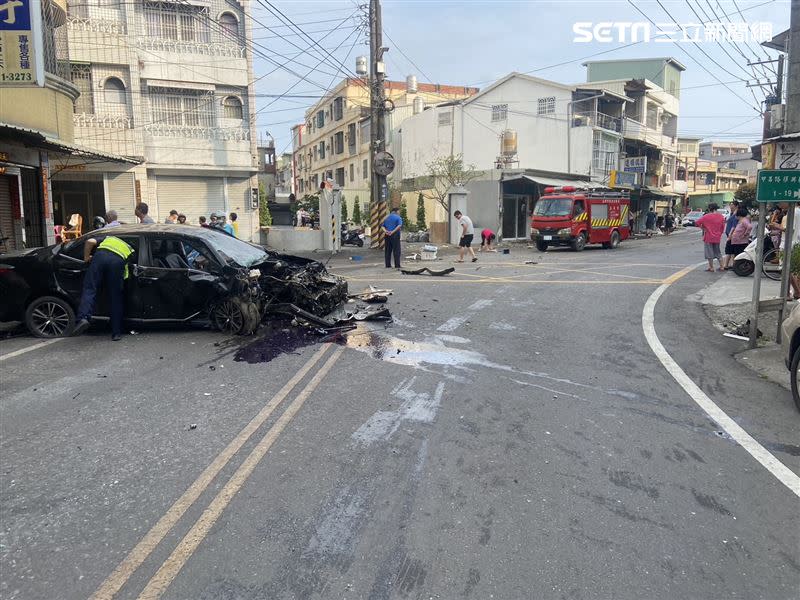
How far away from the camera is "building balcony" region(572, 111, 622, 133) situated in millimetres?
35875

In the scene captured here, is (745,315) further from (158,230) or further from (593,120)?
(593,120)

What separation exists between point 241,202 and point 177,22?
25.2ft

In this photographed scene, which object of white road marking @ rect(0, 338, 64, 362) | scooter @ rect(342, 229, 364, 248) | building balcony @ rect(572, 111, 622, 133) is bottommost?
white road marking @ rect(0, 338, 64, 362)

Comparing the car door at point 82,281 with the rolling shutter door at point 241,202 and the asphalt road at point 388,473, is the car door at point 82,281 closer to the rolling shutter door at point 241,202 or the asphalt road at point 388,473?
the asphalt road at point 388,473

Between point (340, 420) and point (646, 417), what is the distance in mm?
2673

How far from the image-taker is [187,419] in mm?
5293

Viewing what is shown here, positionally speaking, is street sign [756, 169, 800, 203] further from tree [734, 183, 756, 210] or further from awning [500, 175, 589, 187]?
tree [734, 183, 756, 210]

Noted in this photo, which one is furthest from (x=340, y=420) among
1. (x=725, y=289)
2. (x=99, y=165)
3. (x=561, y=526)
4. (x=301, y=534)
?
(x=99, y=165)

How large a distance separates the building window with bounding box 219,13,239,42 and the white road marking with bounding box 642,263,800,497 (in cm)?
2299

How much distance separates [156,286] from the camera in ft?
27.8

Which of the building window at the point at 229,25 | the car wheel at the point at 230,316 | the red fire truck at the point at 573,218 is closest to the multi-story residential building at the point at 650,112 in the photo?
the red fire truck at the point at 573,218

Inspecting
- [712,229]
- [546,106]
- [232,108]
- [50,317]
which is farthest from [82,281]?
[546,106]

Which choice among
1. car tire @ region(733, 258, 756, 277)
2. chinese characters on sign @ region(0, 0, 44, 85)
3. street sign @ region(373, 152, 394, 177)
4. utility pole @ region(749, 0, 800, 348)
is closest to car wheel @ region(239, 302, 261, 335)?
chinese characters on sign @ region(0, 0, 44, 85)

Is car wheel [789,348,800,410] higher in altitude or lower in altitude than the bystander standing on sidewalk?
lower
